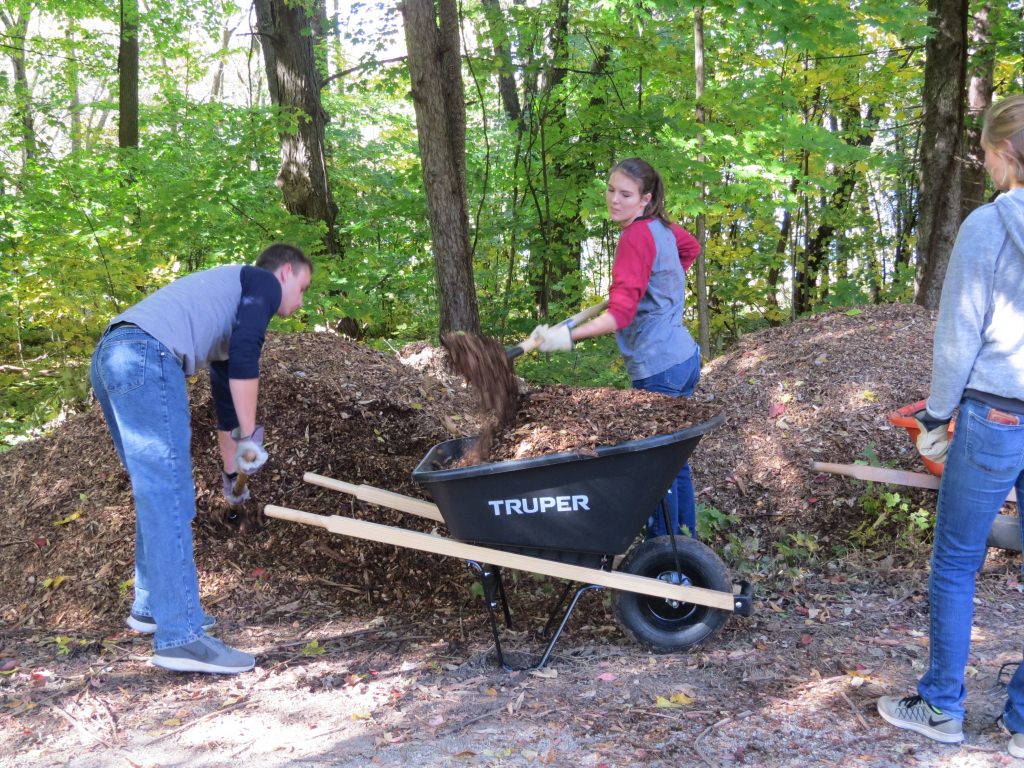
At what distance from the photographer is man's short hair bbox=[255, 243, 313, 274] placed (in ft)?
10.0

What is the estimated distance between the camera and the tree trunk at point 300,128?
25.0 ft

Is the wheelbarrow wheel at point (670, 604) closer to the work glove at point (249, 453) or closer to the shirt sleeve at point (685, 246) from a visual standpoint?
the shirt sleeve at point (685, 246)

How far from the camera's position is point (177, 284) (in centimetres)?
298

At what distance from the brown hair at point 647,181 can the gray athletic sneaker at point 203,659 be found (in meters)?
2.30

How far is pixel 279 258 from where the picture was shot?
121 inches

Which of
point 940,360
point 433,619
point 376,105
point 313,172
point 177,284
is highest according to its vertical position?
point 376,105

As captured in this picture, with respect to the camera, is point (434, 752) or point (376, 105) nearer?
point (434, 752)

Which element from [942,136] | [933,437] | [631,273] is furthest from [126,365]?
[942,136]

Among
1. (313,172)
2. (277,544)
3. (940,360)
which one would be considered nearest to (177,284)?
(277,544)

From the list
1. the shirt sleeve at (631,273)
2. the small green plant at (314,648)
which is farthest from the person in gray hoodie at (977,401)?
the small green plant at (314,648)

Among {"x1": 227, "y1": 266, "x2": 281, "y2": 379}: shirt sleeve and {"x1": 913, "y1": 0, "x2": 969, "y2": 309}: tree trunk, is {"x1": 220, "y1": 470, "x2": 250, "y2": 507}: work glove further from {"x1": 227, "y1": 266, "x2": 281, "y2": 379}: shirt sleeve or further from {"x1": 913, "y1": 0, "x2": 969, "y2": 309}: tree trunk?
{"x1": 913, "y1": 0, "x2": 969, "y2": 309}: tree trunk

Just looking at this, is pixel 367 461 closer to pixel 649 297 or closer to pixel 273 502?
pixel 273 502

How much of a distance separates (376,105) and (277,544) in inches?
535

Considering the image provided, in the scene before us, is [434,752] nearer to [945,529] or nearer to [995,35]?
[945,529]
